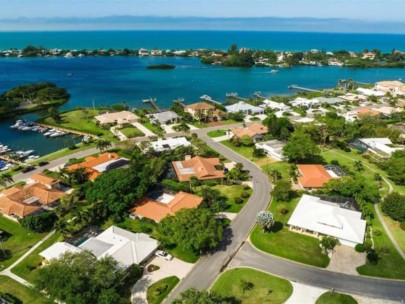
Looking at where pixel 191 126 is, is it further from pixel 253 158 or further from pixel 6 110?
pixel 6 110

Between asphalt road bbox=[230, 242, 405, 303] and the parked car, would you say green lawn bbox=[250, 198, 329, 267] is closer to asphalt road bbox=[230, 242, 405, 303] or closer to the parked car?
asphalt road bbox=[230, 242, 405, 303]

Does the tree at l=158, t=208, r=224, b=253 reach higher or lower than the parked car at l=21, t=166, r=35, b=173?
higher

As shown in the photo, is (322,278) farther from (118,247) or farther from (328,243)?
(118,247)

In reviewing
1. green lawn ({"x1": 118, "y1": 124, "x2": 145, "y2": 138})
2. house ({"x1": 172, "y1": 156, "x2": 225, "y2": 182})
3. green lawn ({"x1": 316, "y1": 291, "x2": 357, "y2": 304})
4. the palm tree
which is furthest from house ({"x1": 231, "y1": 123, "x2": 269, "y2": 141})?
the palm tree

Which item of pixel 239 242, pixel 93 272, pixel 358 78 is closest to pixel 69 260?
pixel 93 272

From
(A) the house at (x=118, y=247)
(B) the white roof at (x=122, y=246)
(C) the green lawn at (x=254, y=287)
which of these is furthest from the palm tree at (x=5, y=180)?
(C) the green lawn at (x=254, y=287)

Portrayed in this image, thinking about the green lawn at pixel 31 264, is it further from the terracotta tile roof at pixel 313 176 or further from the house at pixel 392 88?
the house at pixel 392 88
